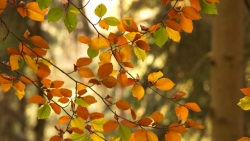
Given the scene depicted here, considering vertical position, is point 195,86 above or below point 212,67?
below

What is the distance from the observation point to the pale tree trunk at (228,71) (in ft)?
6.51

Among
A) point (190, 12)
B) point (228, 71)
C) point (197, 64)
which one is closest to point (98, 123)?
point (190, 12)

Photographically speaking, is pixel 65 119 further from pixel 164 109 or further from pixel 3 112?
pixel 3 112

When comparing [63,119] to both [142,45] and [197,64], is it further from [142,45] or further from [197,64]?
[197,64]

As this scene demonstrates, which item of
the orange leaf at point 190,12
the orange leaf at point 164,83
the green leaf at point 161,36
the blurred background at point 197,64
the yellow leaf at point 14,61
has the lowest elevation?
the blurred background at point 197,64

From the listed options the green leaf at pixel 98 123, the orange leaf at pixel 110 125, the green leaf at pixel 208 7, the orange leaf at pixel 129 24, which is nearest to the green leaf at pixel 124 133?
the orange leaf at pixel 110 125

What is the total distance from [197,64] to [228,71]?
28.0 inches

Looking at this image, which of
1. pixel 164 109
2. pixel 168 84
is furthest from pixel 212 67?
pixel 164 109

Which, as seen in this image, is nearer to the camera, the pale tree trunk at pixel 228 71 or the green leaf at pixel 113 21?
the green leaf at pixel 113 21

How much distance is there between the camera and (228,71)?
6.60ft

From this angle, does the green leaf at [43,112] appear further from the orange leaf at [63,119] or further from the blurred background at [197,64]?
the blurred background at [197,64]

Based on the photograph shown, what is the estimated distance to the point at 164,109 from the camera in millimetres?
3695

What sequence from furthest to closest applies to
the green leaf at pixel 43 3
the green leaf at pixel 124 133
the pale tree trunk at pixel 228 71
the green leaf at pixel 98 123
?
the pale tree trunk at pixel 228 71, the green leaf at pixel 98 123, the green leaf at pixel 124 133, the green leaf at pixel 43 3

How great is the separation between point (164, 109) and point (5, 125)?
2317 mm
